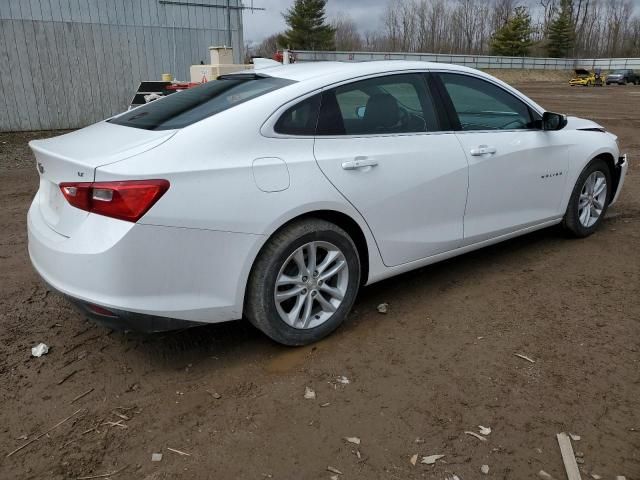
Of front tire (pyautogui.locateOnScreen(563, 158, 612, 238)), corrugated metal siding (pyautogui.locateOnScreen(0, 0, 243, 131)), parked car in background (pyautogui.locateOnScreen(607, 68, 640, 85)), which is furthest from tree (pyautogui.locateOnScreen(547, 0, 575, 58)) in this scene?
front tire (pyautogui.locateOnScreen(563, 158, 612, 238))

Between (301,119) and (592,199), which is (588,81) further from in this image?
(301,119)

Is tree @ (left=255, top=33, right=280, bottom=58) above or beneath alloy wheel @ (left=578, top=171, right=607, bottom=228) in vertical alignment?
above

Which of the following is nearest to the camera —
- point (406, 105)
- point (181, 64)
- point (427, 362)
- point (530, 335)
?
point (427, 362)

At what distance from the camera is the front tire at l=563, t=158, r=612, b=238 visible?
4866mm

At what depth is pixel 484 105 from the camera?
4.18m

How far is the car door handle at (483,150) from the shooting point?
387 cm

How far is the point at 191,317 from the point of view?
285 centimetres

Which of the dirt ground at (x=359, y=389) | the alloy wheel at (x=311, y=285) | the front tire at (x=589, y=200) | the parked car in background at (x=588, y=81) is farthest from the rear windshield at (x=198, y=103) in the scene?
the parked car in background at (x=588, y=81)

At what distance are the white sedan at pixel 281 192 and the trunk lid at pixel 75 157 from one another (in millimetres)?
12

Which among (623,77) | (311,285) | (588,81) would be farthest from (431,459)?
(623,77)

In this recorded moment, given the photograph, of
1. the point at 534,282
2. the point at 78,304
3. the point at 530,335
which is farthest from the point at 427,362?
the point at 78,304

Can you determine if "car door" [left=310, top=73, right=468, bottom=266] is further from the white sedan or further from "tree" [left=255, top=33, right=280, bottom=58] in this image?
"tree" [left=255, top=33, right=280, bottom=58]

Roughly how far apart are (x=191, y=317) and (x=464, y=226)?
6.74 ft

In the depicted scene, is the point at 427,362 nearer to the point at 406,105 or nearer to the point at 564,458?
the point at 564,458
